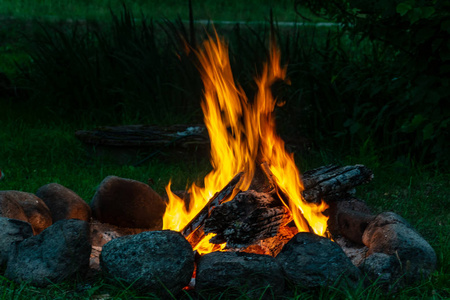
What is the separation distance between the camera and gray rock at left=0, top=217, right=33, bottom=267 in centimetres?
329

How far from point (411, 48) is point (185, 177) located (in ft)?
8.12

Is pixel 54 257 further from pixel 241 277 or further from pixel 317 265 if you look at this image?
pixel 317 265

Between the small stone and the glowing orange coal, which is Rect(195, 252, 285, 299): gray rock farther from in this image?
the small stone

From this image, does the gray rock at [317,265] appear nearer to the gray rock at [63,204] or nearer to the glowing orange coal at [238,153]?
the glowing orange coal at [238,153]

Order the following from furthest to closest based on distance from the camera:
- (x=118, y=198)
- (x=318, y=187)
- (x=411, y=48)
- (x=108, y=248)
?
1. (x=411, y=48)
2. (x=118, y=198)
3. (x=318, y=187)
4. (x=108, y=248)

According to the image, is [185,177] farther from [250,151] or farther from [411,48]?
[411,48]

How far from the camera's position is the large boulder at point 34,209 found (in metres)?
3.95

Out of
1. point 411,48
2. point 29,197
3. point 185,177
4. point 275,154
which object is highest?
point 411,48

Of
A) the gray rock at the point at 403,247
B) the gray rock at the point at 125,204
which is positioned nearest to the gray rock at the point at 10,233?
the gray rock at the point at 125,204

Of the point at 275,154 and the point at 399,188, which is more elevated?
the point at 275,154

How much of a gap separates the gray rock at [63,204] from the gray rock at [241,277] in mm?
1518

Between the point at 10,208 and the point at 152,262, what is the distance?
1.37 metres

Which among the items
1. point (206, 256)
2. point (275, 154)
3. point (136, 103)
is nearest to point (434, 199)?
point (275, 154)

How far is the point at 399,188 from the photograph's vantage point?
503cm
